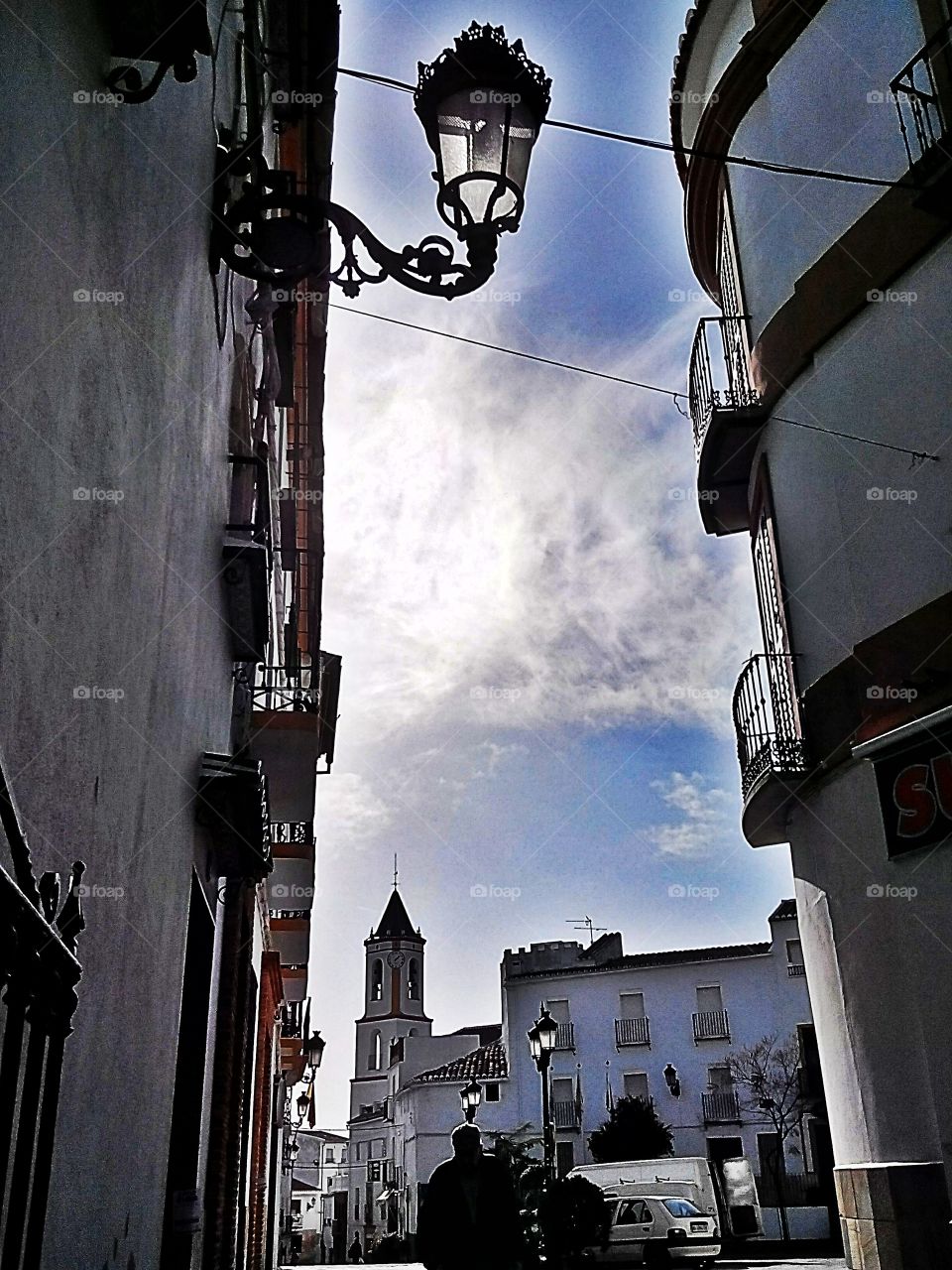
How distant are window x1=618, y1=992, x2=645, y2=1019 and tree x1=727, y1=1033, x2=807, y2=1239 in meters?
4.03

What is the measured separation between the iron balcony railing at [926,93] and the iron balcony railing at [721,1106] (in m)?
38.6

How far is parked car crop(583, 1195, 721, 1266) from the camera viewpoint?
2158 centimetres

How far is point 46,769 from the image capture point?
111 inches

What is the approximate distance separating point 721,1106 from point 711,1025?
9.95 feet

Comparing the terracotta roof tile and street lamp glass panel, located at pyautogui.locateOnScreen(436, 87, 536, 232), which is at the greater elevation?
the terracotta roof tile

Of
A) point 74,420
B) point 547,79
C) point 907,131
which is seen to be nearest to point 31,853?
point 74,420

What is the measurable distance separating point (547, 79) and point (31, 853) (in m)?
3.39

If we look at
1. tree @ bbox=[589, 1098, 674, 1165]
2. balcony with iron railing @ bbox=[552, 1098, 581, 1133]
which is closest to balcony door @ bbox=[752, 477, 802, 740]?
tree @ bbox=[589, 1098, 674, 1165]

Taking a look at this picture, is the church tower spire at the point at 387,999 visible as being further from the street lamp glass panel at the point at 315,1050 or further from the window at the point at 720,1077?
the street lamp glass panel at the point at 315,1050

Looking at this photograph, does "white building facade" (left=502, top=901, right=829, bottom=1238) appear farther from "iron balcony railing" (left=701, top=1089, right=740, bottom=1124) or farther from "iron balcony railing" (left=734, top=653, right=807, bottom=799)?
"iron balcony railing" (left=734, top=653, right=807, bottom=799)

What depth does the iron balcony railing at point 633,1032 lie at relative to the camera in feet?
144

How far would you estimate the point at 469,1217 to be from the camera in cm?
609

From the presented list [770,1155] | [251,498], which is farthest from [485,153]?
[770,1155]

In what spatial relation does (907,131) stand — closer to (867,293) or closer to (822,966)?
(867,293)
